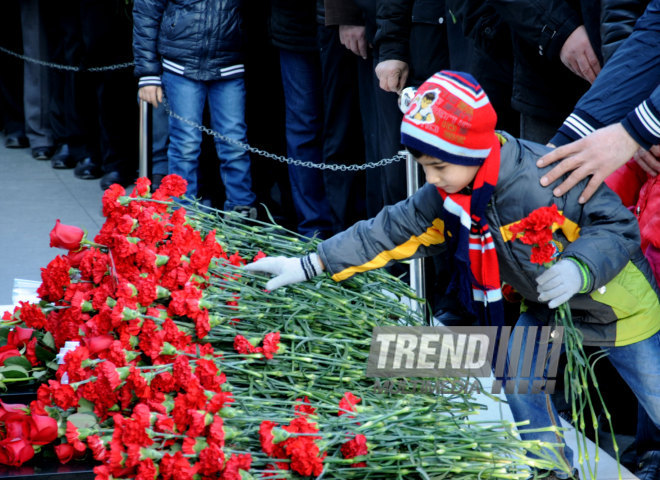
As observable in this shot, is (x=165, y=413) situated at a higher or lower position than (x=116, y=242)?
lower

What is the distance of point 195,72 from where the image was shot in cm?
509

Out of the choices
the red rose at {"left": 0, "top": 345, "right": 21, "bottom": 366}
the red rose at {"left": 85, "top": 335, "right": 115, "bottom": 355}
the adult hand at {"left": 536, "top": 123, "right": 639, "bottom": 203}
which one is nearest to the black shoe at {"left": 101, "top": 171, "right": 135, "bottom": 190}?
the red rose at {"left": 0, "top": 345, "right": 21, "bottom": 366}

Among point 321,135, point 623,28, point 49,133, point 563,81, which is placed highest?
point 623,28

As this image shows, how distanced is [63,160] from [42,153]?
36 centimetres

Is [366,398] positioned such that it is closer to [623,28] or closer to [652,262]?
[652,262]

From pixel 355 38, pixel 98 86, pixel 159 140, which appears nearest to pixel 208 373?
pixel 355 38

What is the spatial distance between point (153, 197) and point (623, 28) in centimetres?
148

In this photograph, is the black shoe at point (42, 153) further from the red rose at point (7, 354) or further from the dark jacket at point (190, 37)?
the red rose at point (7, 354)

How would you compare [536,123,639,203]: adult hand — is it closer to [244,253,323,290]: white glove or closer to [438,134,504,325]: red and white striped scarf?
[438,134,504,325]: red and white striped scarf

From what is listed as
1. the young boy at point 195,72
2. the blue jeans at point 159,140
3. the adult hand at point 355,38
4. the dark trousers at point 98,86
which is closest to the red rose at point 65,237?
the adult hand at point 355,38

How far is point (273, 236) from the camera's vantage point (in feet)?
8.95

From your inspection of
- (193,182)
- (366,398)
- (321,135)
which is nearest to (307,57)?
(321,135)

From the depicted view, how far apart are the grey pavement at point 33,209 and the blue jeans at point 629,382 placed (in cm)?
285

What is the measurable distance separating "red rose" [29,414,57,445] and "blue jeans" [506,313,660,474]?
1.22 meters
